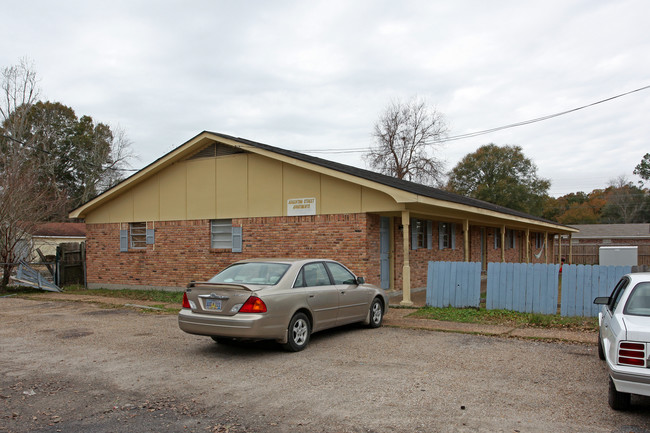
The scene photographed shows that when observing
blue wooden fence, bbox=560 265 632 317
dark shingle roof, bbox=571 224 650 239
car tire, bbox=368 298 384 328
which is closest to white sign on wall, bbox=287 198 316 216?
car tire, bbox=368 298 384 328

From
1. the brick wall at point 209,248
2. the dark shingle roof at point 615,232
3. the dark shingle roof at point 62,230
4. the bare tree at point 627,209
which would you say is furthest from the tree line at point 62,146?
the bare tree at point 627,209

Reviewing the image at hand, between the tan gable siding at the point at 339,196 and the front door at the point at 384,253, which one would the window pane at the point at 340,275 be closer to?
the tan gable siding at the point at 339,196

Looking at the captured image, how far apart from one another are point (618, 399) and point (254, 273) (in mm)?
5277

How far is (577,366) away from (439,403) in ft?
9.02

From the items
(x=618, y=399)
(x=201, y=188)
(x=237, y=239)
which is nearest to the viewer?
(x=618, y=399)

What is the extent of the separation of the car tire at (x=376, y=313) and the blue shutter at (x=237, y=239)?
6593 millimetres

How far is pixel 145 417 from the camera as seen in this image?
16.7 ft

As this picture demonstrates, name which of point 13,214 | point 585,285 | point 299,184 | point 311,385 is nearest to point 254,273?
point 311,385

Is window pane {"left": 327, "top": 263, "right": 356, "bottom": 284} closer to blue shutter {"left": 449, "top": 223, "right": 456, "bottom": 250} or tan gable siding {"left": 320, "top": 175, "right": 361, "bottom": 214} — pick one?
tan gable siding {"left": 320, "top": 175, "right": 361, "bottom": 214}

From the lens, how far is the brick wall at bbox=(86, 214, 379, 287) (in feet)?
44.4

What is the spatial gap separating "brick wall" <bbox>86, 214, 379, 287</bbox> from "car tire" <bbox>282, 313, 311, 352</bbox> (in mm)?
5232

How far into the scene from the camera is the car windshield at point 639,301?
17.6 ft

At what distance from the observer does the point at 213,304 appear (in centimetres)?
764

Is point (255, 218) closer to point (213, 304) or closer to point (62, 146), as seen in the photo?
point (213, 304)
